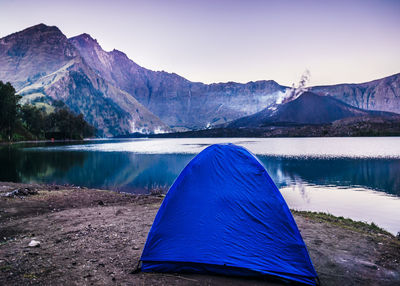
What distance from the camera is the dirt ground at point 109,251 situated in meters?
5.59

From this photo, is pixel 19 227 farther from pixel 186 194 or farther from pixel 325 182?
pixel 325 182

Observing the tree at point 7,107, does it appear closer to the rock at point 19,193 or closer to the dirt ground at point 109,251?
the rock at point 19,193

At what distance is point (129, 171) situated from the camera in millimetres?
35250

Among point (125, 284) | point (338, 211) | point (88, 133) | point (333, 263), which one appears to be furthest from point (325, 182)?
point (88, 133)

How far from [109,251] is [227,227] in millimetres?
3428

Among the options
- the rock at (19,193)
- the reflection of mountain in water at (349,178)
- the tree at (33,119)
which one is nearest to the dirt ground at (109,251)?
the rock at (19,193)

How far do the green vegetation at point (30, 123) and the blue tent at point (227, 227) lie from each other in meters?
105

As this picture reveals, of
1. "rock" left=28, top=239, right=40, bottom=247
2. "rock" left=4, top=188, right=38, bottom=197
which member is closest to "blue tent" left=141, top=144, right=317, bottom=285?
"rock" left=28, top=239, right=40, bottom=247

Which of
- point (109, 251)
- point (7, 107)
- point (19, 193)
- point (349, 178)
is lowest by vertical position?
point (349, 178)

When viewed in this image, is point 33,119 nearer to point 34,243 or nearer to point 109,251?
point 34,243

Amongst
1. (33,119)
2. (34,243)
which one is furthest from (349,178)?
(33,119)

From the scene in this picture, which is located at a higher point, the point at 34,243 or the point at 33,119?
the point at 33,119

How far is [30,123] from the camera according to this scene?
120188 millimetres

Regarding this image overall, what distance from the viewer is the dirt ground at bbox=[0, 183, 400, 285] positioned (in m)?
5.59
